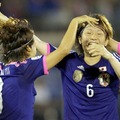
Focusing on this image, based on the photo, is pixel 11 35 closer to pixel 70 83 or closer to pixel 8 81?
pixel 8 81

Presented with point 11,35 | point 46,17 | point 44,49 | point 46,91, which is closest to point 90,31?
point 44,49

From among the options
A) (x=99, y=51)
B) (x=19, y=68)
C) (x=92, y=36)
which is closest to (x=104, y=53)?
(x=99, y=51)

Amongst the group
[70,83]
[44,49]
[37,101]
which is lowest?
[37,101]

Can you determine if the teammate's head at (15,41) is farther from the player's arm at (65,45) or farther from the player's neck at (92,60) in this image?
the player's neck at (92,60)

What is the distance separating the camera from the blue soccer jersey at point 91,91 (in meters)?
3.02

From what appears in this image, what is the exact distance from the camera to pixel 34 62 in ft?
9.14

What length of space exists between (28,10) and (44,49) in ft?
11.7

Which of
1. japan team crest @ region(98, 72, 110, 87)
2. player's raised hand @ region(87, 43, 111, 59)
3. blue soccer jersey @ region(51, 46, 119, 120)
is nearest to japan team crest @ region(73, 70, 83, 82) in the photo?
blue soccer jersey @ region(51, 46, 119, 120)

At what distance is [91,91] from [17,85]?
0.52 metres

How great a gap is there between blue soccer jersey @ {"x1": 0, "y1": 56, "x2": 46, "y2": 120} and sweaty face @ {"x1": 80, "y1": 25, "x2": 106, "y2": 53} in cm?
39

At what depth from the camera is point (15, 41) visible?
280 cm

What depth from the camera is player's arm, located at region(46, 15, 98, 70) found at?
2779mm

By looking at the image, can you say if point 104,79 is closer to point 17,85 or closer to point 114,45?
point 114,45

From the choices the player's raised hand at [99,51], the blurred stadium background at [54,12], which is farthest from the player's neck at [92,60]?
the blurred stadium background at [54,12]
